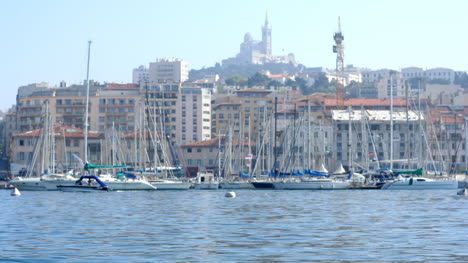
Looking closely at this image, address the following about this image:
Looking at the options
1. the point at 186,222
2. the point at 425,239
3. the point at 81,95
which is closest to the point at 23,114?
the point at 81,95

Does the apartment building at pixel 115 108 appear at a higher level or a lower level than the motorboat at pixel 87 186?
higher

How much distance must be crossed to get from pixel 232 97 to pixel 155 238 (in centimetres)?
16203

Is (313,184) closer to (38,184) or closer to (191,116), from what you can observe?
(38,184)

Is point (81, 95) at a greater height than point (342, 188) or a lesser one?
greater

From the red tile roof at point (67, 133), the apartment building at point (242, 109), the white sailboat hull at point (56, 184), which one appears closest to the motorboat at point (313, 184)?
the white sailboat hull at point (56, 184)

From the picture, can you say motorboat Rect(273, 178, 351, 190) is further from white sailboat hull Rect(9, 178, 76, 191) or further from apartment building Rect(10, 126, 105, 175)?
apartment building Rect(10, 126, 105, 175)

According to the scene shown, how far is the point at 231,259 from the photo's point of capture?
27828mm

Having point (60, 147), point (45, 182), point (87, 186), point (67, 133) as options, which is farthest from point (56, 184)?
point (67, 133)

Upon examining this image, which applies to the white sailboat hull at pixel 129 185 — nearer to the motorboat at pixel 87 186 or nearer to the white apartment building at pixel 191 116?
the motorboat at pixel 87 186

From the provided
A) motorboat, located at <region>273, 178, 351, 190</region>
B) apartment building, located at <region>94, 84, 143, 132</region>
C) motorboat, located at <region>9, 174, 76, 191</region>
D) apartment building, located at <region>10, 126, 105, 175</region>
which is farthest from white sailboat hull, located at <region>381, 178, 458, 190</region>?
apartment building, located at <region>94, 84, 143, 132</region>

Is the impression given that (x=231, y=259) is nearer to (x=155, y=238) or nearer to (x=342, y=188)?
(x=155, y=238)

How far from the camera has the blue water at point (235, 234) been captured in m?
28.6

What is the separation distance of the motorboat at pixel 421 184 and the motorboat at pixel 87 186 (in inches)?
1150

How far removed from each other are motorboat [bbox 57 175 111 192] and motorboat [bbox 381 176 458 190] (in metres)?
29.2
